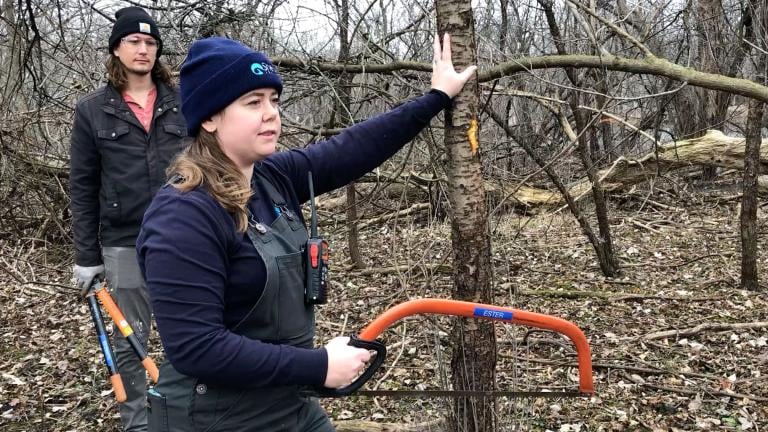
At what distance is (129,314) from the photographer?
11.7 ft

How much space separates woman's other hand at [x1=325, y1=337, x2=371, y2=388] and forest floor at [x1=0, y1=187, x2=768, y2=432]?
1.27m

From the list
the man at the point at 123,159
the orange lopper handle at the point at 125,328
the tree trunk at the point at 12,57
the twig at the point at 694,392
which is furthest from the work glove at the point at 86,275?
the twig at the point at 694,392

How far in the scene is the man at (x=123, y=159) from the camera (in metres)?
3.39

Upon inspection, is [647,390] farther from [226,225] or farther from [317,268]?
[226,225]

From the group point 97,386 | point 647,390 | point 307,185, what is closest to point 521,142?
point 647,390

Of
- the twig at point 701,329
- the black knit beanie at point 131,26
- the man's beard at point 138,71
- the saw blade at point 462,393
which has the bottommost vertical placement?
the twig at point 701,329

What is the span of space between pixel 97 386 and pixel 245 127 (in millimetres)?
3912

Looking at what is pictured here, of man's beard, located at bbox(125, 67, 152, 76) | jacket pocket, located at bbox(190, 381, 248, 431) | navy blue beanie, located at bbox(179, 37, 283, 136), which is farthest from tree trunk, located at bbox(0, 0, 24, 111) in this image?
jacket pocket, located at bbox(190, 381, 248, 431)

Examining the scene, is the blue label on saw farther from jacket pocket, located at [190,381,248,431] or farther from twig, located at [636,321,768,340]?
twig, located at [636,321,768,340]

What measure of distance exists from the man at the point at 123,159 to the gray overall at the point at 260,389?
1859 mm

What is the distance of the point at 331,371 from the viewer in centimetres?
163

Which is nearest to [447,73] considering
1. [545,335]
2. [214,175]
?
[214,175]

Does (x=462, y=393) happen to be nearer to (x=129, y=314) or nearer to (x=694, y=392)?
(x=129, y=314)

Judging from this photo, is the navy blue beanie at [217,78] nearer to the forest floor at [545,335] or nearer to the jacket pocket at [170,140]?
the forest floor at [545,335]
